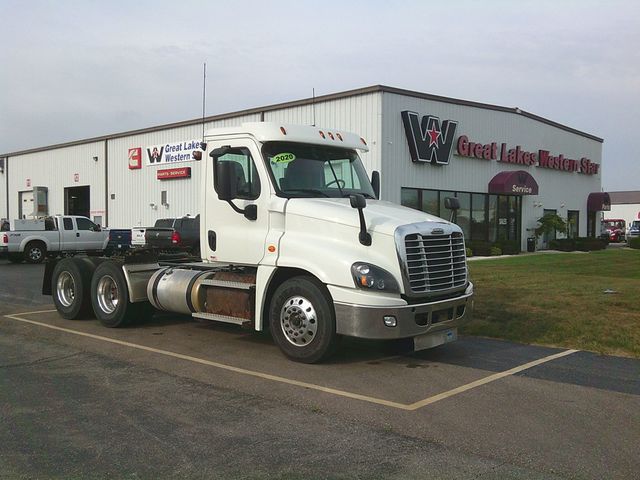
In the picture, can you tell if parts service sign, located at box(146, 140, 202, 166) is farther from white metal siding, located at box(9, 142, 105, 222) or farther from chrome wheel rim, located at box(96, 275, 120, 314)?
chrome wheel rim, located at box(96, 275, 120, 314)

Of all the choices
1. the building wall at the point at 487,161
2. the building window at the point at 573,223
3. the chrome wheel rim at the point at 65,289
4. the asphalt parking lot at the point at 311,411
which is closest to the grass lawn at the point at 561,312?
the asphalt parking lot at the point at 311,411

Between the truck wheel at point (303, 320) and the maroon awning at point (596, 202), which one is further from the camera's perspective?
the maroon awning at point (596, 202)

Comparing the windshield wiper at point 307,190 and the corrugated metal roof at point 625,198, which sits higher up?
the corrugated metal roof at point 625,198

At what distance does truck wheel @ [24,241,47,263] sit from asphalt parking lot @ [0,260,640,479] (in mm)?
18098

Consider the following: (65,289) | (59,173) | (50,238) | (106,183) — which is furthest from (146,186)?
(65,289)

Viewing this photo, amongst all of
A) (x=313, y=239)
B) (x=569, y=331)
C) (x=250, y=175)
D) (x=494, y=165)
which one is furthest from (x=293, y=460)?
(x=494, y=165)

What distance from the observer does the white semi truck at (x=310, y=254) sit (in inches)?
268

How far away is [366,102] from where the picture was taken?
24.1m

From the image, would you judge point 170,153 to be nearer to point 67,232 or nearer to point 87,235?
point 87,235

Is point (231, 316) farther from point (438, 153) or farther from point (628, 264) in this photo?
point (438, 153)

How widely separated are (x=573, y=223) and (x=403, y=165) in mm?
17734

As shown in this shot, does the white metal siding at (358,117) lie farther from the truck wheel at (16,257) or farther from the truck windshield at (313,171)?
the truck windshield at (313,171)

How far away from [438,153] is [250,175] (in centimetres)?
1969

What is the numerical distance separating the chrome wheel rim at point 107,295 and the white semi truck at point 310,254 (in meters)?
0.90
